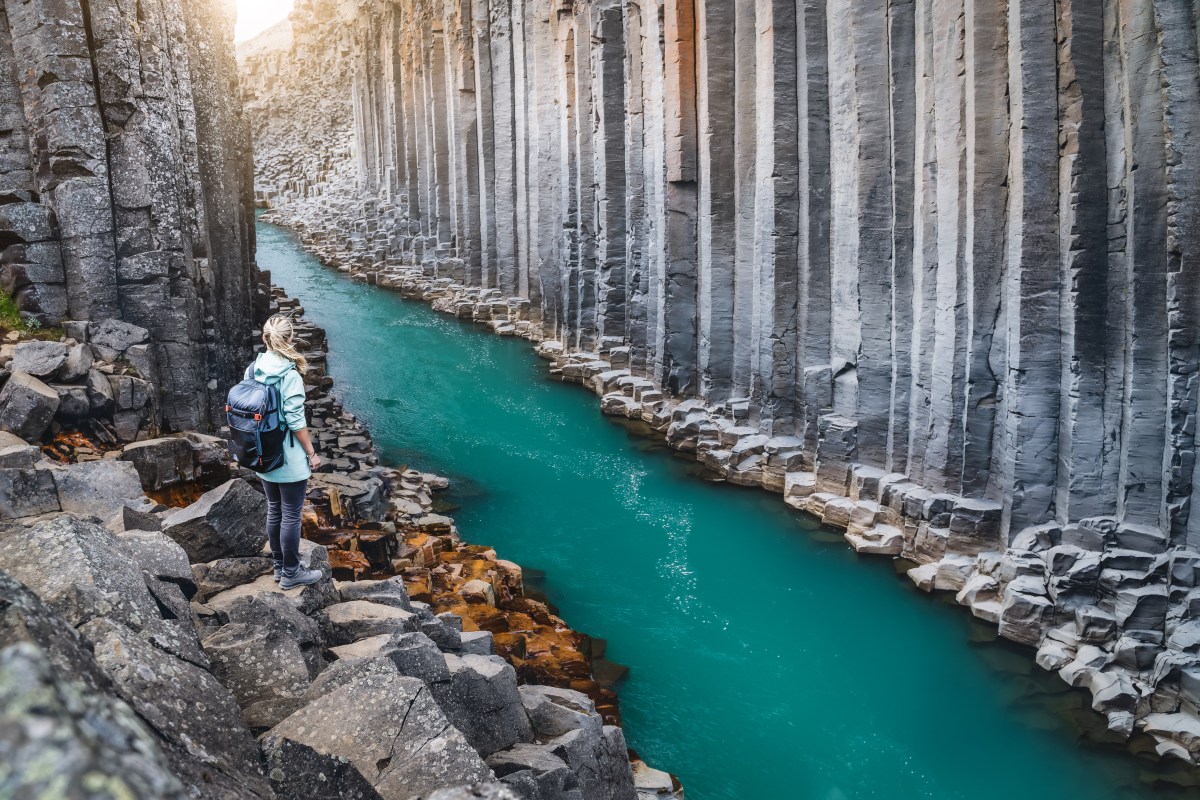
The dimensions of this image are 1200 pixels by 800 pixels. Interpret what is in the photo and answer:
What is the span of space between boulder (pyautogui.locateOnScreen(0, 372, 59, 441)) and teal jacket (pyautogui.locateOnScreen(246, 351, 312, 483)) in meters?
3.47

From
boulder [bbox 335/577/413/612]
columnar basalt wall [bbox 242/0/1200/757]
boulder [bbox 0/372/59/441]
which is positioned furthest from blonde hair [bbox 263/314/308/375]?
columnar basalt wall [bbox 242/0/1200/757]

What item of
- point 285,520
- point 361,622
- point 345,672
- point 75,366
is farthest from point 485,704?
point 75,366

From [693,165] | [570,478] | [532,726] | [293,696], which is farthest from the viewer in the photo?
[693,165]

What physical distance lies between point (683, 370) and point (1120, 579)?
8968mm

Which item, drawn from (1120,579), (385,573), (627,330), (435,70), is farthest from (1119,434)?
(435,70)

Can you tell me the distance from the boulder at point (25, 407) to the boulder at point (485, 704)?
489cm

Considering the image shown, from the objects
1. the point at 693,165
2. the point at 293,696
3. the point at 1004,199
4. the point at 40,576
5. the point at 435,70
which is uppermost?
the point at 435,70

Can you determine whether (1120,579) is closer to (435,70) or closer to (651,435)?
(651,435)

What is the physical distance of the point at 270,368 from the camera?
6.29m

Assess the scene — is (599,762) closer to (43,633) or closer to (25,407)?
(43,633)

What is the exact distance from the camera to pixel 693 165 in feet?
53.1

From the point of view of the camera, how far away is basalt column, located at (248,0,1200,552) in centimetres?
898

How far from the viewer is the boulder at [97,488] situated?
6.98m

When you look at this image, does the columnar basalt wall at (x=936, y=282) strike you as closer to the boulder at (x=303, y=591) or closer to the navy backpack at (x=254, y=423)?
the boulder at (x=303, y=591)
